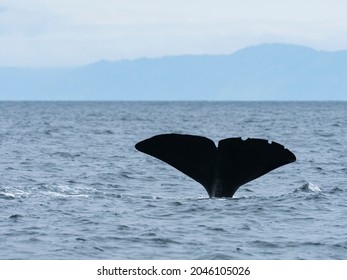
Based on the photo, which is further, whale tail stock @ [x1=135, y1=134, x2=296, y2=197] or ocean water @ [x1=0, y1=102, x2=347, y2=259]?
whale tail stock @ [x1=135, y1=134, x2=296, y2=197]

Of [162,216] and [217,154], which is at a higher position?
[217,154]

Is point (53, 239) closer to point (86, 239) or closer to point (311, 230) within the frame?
A: point (86, 239)

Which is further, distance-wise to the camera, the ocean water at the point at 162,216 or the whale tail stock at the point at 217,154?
the whale tail stock at the point at 217,154

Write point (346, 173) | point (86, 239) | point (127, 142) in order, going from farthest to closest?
1. point (127, 142)
2. point (346, 173)
3. point (86, 239)

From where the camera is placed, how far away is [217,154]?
46.1 ft

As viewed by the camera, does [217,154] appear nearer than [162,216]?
Yes

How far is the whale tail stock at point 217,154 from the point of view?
13.7 metres

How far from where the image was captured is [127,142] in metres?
41.1

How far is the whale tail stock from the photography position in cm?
1367

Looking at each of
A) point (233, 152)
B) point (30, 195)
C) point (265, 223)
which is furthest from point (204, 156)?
point (30, 195)

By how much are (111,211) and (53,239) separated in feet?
8.09

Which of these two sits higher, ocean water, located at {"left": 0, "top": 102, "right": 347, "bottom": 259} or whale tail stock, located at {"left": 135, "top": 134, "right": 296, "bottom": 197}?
whale tail stock, located at {"left": 135, "top": 134, "right": 296, "bottom": 197}

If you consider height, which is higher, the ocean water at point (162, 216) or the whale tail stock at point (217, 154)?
the whale tail stock at point (217, 154)
